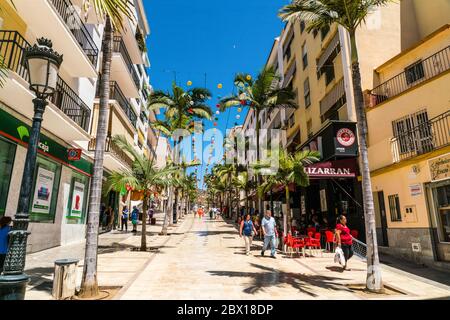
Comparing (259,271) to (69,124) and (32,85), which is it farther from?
(69,124)

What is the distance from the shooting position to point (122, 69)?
20.8 meters

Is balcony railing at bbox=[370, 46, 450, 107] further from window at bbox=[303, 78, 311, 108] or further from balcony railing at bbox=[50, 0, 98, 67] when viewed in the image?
balcony railing at bbox=[50, 0, 98, 67]

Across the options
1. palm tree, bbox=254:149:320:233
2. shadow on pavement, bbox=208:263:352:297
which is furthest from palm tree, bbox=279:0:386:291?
palm tree, bbox=254:149:320:233

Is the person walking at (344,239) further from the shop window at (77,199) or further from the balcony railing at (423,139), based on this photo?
the shop window at (77,199)

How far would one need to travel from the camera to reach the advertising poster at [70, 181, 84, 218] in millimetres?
15492

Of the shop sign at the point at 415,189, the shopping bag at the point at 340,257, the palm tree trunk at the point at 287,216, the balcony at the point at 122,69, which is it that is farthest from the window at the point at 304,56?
the shopping bag at the point at 340,257

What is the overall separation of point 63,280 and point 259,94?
17.1 metres

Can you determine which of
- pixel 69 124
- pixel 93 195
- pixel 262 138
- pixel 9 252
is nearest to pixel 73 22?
pixel 69 124

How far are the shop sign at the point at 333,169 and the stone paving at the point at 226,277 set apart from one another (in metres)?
3.76

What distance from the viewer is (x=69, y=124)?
41.2 ft

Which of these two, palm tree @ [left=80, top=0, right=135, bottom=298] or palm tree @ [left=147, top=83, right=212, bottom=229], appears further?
palm tree @ [left=147, top=83, right=212, bottom=229]

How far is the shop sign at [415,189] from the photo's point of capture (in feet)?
36.4

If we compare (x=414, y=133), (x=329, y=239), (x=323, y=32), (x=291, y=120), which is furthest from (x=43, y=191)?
(x=291, y=120)

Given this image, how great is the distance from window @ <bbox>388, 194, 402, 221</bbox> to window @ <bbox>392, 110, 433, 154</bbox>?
6.70ft
